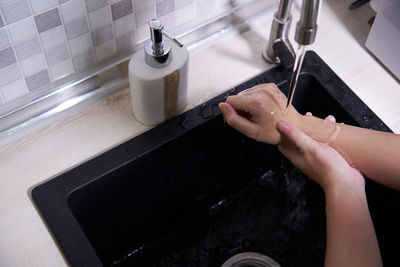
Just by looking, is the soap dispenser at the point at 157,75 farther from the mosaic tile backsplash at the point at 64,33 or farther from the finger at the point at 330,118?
the finger at the point at 330,118

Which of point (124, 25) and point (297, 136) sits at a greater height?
point (124, 25)

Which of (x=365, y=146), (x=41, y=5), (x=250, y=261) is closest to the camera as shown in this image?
(x=41, y=5)

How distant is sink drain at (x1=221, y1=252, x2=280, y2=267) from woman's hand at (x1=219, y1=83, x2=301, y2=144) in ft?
0.81

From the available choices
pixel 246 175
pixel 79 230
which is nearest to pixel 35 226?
pixel 79 230

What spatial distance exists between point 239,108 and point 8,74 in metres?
0.38

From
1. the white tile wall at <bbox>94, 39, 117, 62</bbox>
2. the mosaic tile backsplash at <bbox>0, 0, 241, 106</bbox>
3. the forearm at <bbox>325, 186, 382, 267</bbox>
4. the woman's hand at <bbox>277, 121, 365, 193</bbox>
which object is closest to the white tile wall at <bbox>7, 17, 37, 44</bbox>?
the mosaic tile backsplash at <bbox>0, 0, 241, 106</bbox>

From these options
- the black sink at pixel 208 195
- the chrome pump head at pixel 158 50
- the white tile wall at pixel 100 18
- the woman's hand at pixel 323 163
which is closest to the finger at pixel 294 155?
the woman's hand at pixel 323 163

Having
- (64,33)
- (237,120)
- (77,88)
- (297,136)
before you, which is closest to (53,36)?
(64,33)

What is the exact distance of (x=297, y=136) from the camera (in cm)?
84

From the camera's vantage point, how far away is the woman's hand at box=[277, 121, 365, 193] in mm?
805

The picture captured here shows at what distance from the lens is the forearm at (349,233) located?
733 mm

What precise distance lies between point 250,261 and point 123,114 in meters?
0.38

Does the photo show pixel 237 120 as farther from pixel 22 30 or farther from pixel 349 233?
pixel 22 30

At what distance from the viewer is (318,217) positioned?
0.98 m
